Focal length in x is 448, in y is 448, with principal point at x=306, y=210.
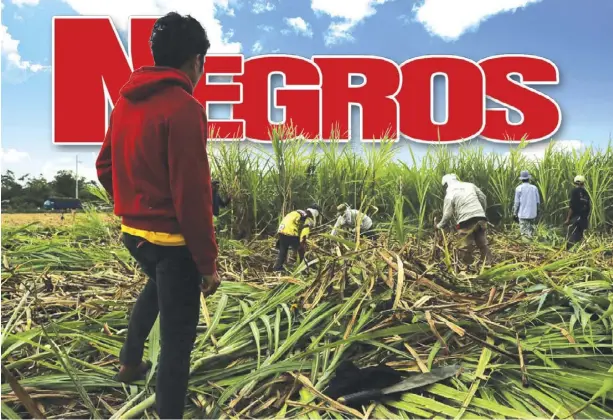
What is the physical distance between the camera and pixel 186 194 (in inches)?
45.0

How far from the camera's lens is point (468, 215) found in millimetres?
4172

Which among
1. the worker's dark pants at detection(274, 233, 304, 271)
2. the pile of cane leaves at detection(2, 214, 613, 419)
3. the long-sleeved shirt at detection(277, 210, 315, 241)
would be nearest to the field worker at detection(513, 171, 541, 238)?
the long-sleeved shirt at detection(277, 210, 315, 241)

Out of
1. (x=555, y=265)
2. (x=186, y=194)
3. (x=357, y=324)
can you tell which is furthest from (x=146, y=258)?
(x=555, y=265)

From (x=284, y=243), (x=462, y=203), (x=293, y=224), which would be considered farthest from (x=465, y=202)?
(x=284, y=243)

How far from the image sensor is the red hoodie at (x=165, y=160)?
3.73 feet

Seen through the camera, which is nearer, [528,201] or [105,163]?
[105,163]

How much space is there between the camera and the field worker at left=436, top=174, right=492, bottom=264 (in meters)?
4.15

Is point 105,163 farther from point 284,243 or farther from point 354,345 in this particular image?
point 284,243

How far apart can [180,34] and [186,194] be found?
1.53ft

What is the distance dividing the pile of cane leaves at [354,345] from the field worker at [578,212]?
11.7 ft

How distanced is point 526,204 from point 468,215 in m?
1.91

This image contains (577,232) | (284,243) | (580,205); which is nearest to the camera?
(284,243)

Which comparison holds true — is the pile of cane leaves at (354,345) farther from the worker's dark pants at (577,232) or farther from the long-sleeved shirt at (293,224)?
the worker's dark pants at (577,232)

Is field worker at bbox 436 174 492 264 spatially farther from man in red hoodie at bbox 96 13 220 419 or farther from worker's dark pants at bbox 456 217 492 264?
man in red hoodie at bbox 96 13 220 419
